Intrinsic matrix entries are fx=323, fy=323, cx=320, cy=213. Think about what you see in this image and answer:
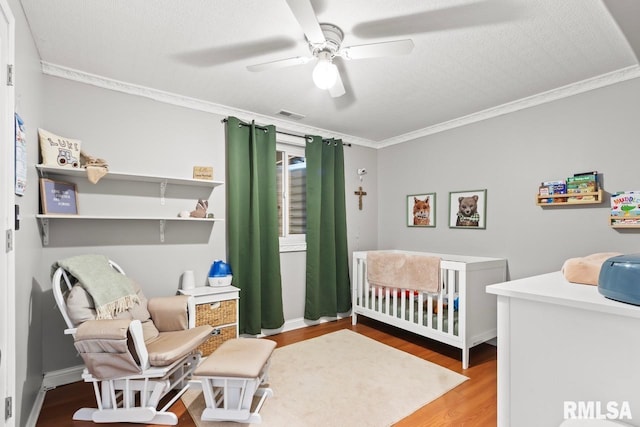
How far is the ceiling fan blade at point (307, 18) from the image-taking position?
143cm

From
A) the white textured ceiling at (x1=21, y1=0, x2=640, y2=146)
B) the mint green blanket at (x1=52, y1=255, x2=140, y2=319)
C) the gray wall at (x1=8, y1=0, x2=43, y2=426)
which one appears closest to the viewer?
the gray wall at (x1=8, y1=0, x2=43, y2=426)

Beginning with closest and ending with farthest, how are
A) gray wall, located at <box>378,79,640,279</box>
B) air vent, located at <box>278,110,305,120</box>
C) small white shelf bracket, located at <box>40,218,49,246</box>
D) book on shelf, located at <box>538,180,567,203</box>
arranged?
small white shelf bracket, located at <box>40,218,49,246</box>, gray wall, located at <box>378,79,640,279</box>, book on shelf, located at <box>538,180,567,203</box>, air vent, located at <box>278,110,305,120</box>

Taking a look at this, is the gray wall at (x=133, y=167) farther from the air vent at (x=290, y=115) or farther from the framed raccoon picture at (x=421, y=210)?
the framed raccoon picture at (x=421, y=210)

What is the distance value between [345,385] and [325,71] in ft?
7.10

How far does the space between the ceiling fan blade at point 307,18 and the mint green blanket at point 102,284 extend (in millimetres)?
2016

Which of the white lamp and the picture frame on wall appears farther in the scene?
the picture frame on wall

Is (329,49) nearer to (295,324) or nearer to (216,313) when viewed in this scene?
(216,313)

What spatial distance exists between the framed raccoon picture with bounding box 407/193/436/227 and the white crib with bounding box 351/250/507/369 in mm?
589

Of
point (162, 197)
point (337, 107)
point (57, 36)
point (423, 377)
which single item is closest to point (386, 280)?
point (423, 377)

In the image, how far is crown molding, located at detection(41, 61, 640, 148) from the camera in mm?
2430

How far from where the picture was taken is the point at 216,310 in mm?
2850

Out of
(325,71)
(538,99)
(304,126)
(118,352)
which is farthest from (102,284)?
(538,99)

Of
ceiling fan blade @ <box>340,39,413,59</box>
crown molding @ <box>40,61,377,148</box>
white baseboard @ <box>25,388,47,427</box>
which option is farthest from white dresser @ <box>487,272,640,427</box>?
crown molding @ <box>40,61,377,148</box>

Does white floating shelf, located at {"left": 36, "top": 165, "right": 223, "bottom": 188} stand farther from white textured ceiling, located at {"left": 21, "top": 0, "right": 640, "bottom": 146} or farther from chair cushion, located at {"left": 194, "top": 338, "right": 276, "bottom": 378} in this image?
chair cushion, located at {"left": 194, "top": 338, "right": 276, "bottom": 378}
